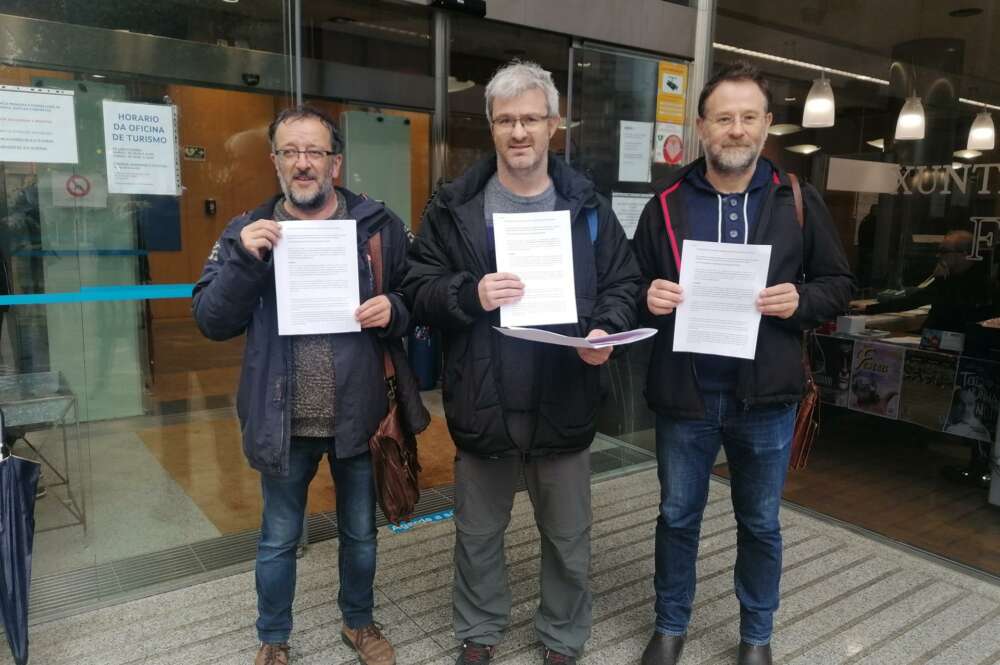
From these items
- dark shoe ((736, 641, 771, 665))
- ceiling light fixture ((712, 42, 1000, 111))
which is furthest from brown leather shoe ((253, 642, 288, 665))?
ceiling light fixture ((712, 42, 1000, 111))

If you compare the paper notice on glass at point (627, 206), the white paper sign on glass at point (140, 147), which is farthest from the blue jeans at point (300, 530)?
the paper notice on glass at point (627, 206)

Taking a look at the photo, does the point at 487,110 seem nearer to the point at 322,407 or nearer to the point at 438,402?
the point at 322,407

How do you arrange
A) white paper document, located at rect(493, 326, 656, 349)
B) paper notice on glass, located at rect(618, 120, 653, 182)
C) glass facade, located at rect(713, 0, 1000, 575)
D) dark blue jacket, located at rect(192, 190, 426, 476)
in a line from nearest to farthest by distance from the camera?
white paper document, located at rect(493, 326, 656, 349)
dark blue jacket, located at rect(192, 190, 426, 476)
glass facade, located at rect(713, 0, 1000, 575)
paper notice on glass, located at rect(618, 120, 653, 182)

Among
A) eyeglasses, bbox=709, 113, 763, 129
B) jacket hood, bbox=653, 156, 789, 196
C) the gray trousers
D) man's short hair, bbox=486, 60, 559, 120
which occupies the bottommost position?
the gray trousers

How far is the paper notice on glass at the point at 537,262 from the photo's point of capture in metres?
2.34

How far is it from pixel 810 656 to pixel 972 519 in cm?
180

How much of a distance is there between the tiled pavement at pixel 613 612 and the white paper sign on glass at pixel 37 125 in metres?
1.88

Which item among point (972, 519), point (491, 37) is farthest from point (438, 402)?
point (972, 519)

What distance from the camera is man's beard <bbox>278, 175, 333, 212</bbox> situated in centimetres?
238

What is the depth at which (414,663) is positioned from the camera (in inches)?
108

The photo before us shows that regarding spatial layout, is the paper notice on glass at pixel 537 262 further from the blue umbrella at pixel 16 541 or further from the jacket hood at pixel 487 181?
the blue umbrella at pixel 16 541

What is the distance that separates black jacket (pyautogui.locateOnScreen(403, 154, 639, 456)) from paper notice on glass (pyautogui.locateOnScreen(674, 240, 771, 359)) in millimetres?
189

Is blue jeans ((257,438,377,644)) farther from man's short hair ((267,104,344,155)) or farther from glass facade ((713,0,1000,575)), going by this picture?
glass facade ((713,0,1000,575))

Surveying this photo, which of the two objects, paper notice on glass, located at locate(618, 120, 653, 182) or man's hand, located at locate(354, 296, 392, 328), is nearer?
man's hand, located at locate(354, 296, 392, 328)
